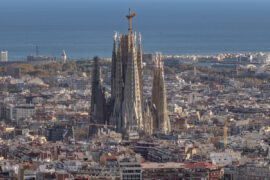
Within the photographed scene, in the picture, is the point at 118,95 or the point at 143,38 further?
the point at 143,38

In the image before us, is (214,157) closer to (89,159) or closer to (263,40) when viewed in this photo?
(89,159)

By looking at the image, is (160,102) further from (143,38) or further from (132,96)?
(143,38)

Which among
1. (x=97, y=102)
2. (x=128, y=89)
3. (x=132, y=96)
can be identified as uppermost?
(x=128, y=89)

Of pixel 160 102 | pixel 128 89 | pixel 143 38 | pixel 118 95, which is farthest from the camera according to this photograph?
pixel 143 38

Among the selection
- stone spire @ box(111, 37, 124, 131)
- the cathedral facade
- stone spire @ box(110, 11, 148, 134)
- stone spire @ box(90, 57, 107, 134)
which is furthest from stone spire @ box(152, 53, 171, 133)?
stone spire @ box(90, 57, 107, 134)

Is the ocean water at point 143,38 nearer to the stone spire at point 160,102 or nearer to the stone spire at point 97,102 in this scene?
the stone spire at point 97,102

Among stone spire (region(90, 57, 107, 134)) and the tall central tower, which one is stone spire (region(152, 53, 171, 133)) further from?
stone spire (region(90, 57, 107, 134))

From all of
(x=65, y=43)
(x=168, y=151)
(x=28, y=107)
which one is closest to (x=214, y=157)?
(x=168, y=151)

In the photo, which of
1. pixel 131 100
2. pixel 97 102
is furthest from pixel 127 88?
pixel 97 102
